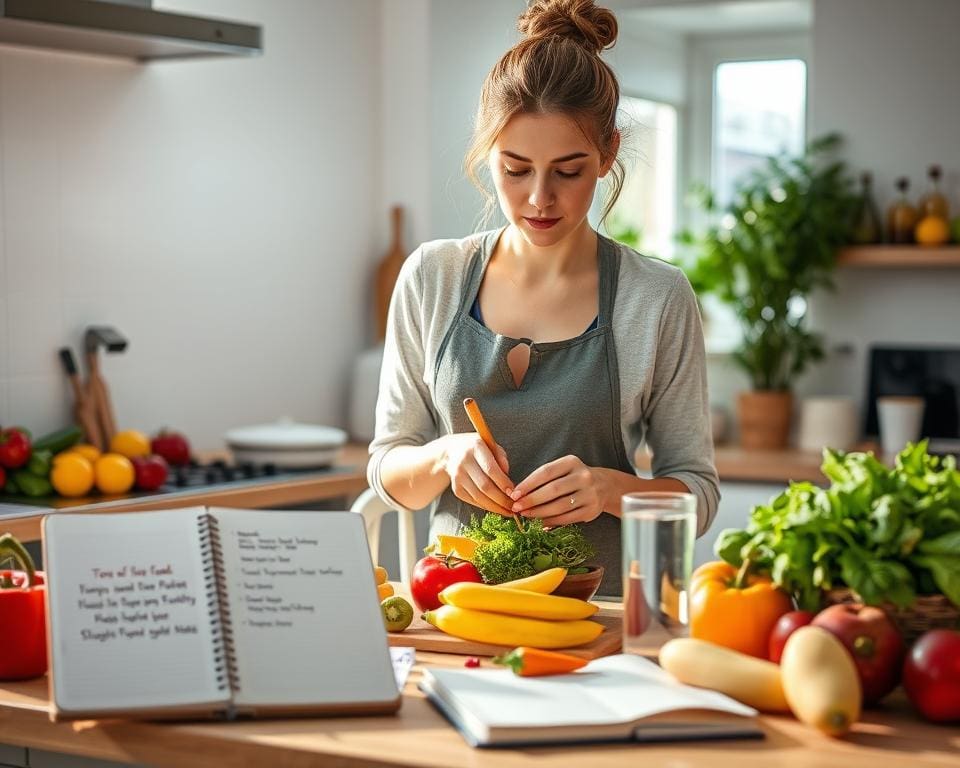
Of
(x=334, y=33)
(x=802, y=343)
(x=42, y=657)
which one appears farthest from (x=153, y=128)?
(x=42, y=657)

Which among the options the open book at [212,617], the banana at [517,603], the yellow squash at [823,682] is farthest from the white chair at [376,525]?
the yellow squash at [823,682]

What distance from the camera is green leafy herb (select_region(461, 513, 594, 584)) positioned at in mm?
1588

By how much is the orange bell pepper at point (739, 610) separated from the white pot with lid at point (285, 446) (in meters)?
1.93

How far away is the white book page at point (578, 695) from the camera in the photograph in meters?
1.19

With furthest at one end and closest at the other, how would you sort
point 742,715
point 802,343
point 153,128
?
point 802,343
point 153,128
point 742,715

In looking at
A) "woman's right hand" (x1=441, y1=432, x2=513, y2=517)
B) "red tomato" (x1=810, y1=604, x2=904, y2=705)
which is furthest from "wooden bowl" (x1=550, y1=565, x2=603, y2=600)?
"red tomato" (x1=810, y1=604, x2=904, y2=705)

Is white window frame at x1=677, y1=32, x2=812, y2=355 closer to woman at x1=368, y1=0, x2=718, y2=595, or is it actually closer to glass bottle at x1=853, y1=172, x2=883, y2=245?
glass bottle at x1=853, y1=172, x2=883, y2=245

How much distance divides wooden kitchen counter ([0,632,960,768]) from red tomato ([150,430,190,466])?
1832mm

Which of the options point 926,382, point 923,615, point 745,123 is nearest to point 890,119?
point 745,123

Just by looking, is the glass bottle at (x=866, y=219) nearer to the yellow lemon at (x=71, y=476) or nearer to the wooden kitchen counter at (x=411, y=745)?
the yellow lemon at (x=71, y=476)

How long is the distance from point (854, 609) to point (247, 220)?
2.67 meters

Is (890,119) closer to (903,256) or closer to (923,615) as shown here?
(903,256)

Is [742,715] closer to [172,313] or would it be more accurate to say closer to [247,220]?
[172,313]

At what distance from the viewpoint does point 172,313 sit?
3.44 metres
